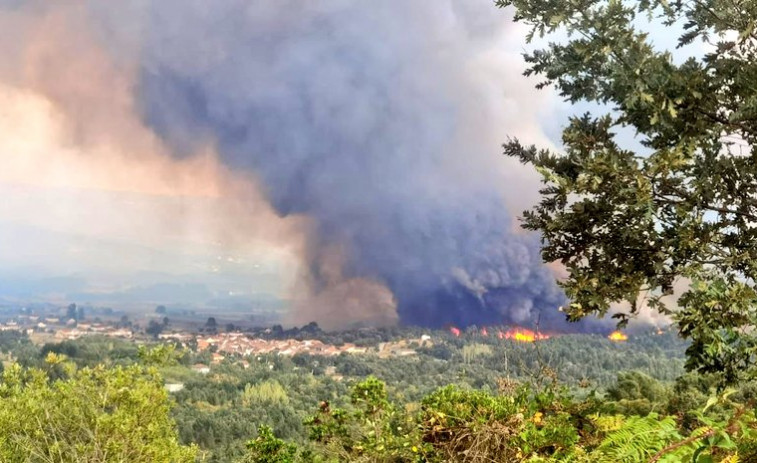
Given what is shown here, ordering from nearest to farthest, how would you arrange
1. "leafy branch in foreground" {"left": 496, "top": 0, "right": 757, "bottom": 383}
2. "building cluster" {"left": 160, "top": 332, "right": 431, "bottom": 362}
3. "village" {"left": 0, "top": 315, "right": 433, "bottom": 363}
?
1. "leafy branch in foreground" {"left": 496, "top": 0, "right": 757, "bottom": 383}
2. "building cluster" {"left": 160, "top": 332, "right": 431, "bottom": 362}
3. "village" {"left": 0, "top": 315, "right": 433, "bottom": 363}

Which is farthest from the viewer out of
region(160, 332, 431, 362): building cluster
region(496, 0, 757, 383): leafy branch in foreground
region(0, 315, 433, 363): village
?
region(0, 315, 433, 363): village

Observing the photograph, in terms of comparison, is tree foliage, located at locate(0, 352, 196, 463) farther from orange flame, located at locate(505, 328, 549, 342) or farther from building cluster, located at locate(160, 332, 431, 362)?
building cluster, located at locate(160, 332, 431, 362)

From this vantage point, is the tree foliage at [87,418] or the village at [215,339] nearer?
the tree foliage at [87,418]

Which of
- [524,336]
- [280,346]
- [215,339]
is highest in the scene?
[524,336]

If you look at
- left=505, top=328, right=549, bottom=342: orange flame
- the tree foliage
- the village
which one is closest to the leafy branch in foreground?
left=505, top=328, right=549, bottom=342: orange flame

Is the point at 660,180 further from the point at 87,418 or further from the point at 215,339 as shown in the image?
the point at 215,339

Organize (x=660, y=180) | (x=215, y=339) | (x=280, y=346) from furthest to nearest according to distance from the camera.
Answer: (x=215, y=339), (x=280, y=346), (x=660, y=180)

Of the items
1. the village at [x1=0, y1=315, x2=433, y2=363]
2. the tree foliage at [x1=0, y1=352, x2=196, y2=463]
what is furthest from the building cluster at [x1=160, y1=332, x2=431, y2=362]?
the tree foliage at [x1=0, y1=352, x2=196, y2=463]

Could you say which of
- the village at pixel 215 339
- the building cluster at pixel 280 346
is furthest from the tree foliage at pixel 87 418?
the building cluster at pixel 280 346

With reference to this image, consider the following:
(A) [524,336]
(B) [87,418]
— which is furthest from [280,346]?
(A) [524,336]

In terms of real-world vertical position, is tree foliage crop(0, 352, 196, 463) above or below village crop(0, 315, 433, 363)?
above

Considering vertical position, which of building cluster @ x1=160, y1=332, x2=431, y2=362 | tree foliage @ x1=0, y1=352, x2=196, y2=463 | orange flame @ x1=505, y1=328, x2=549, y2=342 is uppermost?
orange flame @ x1=505, y1=328, x2=549, y2=342

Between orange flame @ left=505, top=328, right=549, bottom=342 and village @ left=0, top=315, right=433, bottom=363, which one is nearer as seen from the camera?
orange flame @ left=505, top=328, right=549, bottom=342

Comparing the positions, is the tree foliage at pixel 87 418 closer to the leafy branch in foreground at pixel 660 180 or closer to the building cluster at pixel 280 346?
the leafy branch in foreground at pixel 660 180
